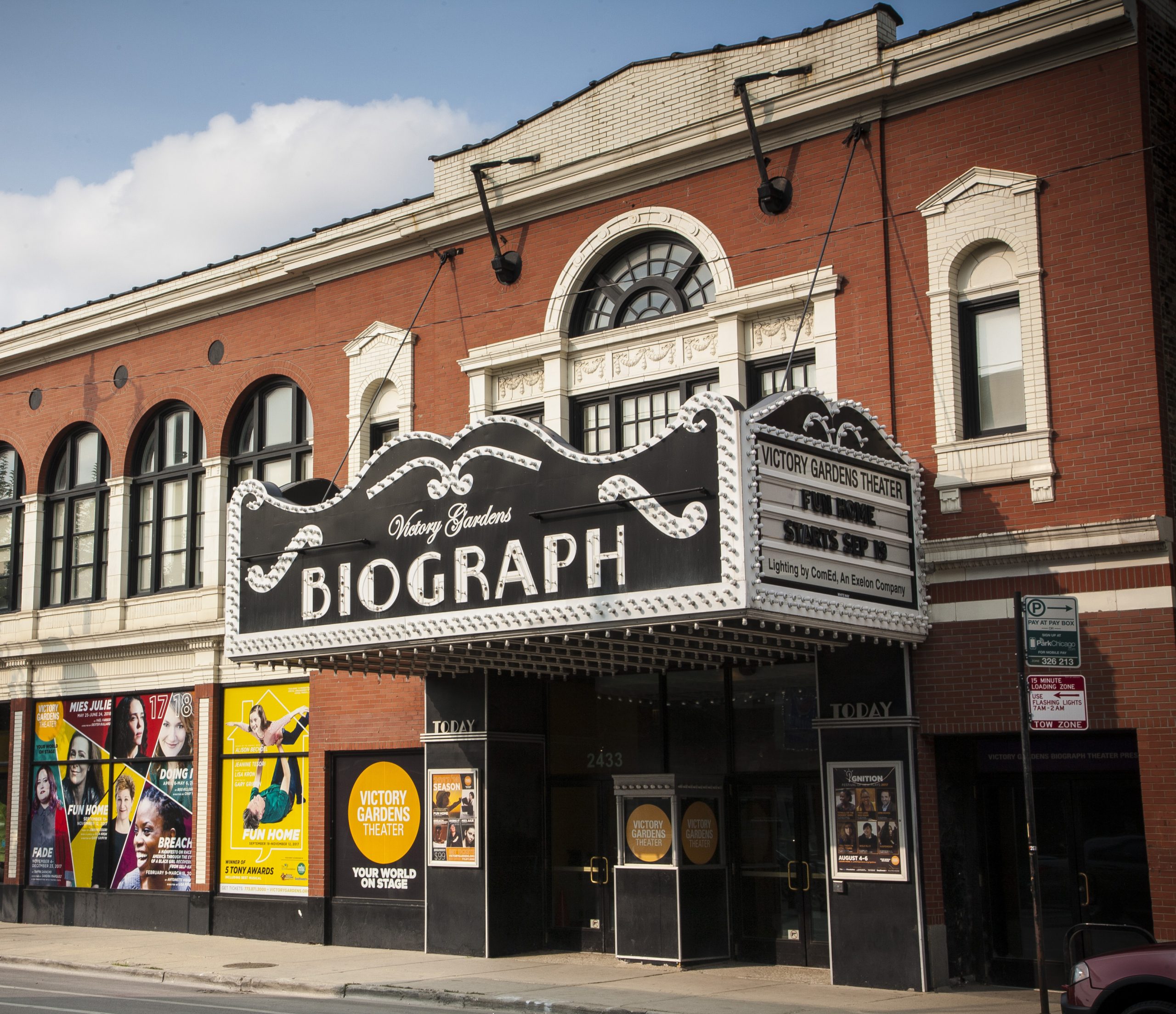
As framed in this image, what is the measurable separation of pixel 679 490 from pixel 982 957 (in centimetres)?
660

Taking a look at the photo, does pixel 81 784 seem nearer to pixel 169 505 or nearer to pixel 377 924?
pixel 169 505

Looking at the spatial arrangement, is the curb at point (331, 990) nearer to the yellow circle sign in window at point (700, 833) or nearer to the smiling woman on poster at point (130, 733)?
the yellow circle sign in window at point (700, 833)

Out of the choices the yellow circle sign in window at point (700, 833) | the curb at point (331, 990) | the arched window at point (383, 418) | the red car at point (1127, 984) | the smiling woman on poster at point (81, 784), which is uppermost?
the arched window at point (383, 418)

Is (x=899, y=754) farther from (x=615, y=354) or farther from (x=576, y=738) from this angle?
(x=615, y=354)

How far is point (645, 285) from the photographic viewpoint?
18.9 meters

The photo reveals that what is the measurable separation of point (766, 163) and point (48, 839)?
17.1 metres

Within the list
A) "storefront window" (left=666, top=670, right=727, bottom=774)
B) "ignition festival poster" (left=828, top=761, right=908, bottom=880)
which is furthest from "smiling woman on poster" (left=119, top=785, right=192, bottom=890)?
"ignition festival poster" (left=828, top=761, right=908, bottom=880)

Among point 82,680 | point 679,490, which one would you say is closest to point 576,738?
point 679,490

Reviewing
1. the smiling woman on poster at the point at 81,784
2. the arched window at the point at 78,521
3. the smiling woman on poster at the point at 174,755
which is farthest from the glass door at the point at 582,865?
the arched window at the point at 78,521

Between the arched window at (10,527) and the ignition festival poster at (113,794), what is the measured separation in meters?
2.56

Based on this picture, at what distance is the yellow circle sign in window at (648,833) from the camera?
55.4 feet

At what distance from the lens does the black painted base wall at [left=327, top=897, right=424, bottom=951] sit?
1912 centimetres

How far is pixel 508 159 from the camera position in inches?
Result: 792

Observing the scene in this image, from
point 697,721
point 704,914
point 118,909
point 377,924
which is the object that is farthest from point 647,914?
point 118,909
